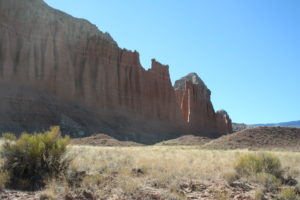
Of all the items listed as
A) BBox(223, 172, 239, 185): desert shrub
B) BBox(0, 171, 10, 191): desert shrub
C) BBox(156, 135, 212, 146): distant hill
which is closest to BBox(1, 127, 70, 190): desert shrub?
BBox(0, 171, 10, 191): desert shrub

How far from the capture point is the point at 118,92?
64.4 meters

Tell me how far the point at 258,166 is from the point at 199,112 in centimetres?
7308

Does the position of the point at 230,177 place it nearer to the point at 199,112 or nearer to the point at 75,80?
the point at 75,80

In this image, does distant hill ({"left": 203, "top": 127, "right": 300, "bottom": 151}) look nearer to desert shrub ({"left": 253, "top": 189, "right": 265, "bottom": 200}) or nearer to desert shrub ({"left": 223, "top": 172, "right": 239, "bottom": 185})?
desert shrub ({"left": 223, "top": 172, "right": 239, "bottom": 185})

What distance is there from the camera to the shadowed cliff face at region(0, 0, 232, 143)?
160ft

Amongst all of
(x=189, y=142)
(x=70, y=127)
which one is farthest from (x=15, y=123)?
(x=189, y=142)

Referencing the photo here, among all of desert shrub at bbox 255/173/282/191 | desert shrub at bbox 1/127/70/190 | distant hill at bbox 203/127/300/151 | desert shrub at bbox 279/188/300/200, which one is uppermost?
distant hill at bbox 203/127/300/151

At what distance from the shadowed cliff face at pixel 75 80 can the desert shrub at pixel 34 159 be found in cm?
3154

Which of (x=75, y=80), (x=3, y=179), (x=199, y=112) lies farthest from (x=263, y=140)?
(x=199, y=112)

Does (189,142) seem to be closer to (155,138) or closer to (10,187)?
(155,138)

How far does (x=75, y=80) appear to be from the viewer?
192ft

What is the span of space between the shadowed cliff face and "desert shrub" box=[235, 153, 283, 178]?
33116 millimetres

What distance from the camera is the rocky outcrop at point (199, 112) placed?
82.9m

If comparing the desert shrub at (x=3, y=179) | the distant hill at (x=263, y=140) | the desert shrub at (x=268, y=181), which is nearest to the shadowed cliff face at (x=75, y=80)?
the distant hill at (x=263, y=140)
